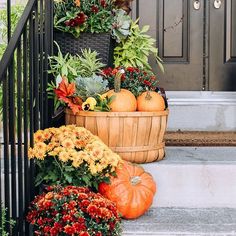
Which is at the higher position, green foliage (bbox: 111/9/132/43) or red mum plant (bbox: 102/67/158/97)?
green foliage (bbox: 111/9/132/43)

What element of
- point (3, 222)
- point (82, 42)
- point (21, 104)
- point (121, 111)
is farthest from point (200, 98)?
point (3, 222)

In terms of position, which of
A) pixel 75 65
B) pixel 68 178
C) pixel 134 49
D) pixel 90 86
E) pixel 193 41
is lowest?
pixel 68 178

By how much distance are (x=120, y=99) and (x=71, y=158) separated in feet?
1.61

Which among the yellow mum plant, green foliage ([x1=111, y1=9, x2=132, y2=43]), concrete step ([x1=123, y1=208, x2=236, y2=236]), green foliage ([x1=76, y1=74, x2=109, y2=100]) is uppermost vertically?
green foliage ([x1=111, y1=9, x2=132, y2=43])

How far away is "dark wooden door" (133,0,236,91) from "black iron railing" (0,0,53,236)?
5.20ft

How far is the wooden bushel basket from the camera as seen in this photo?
10.4 feet

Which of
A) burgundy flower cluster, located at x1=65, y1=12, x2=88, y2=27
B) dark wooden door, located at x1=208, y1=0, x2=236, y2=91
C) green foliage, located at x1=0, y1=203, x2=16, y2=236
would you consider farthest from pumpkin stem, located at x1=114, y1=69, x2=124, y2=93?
dark wooden door, located at x1=208, y1=0, x2=236, y2=91

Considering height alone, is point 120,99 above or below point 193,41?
below

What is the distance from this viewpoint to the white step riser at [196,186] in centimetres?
325

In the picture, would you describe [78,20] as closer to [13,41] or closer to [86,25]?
[86,25]

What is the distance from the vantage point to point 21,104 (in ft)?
9.45

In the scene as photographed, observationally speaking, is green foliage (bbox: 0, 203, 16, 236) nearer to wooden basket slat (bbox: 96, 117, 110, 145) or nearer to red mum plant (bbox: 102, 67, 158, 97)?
wooden basket slat (bbox: 96, 117, 110, 145)

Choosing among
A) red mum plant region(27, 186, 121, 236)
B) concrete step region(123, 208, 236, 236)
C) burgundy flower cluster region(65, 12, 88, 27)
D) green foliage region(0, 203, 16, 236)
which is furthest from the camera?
burgundy flower cluster region(65, 12, 88, 27)

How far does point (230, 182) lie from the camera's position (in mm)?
3256
